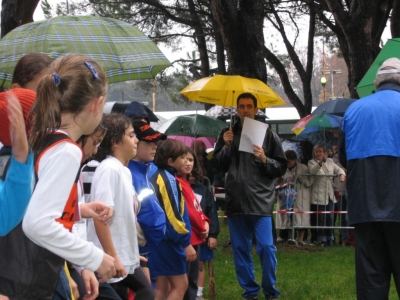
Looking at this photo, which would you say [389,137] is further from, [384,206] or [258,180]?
[258,180]

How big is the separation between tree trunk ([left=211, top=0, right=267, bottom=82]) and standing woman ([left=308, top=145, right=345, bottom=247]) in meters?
2.50

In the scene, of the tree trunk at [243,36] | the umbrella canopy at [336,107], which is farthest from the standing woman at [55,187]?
the umbrella canopy at [336,107]

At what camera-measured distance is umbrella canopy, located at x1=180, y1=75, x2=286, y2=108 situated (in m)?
8.68

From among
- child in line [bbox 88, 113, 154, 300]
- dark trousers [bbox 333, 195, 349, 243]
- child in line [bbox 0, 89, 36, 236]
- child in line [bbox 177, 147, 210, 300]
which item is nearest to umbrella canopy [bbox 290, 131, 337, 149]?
dark trousers [bbox 333, 195, 349, 243]

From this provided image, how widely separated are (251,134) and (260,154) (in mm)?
231

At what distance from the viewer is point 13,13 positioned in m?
8.99

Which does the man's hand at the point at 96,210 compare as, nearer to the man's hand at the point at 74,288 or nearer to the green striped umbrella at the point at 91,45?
the man's hand at the point at 74,288

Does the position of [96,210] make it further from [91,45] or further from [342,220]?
[342,220]

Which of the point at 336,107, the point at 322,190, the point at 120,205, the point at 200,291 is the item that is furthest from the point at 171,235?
the point at 336,107

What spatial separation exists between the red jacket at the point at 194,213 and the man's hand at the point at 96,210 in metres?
3.06

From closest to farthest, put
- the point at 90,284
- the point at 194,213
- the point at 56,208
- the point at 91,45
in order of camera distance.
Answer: the point at 56,208
the point at 90,284
the point at 91,45
the point at 194,213

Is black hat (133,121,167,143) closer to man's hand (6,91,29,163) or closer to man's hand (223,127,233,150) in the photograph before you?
man's hand (223,127,233,150)

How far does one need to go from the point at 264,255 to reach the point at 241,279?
357mm

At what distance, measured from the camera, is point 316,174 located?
43.3 ft
